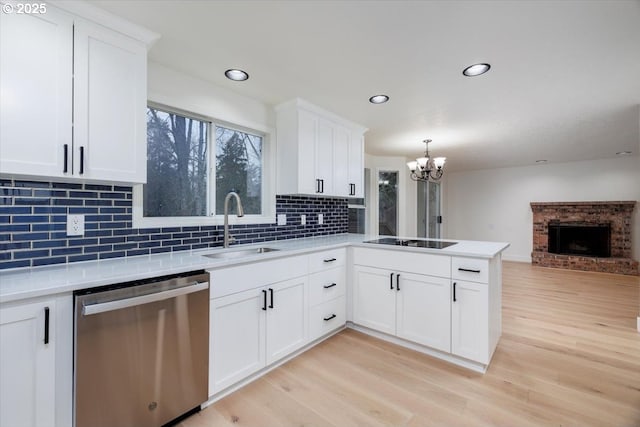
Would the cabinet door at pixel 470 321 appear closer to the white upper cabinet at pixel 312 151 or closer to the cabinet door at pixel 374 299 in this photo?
the cabinet door at pixel 374 299

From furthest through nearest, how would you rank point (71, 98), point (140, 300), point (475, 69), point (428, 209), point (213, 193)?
point (428, 209) → point (213, 193) → point (475, 69) → point (71, 98) → point (140, 300)

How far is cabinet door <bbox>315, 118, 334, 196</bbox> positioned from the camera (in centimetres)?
305

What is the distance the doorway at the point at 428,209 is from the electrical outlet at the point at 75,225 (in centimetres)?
614

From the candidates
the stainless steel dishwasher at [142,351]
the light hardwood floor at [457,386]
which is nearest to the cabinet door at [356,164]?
the light hardwood floor at [457,386]

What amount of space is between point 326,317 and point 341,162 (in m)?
1.72

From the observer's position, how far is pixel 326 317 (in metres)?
2.67

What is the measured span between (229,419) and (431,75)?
2.81m

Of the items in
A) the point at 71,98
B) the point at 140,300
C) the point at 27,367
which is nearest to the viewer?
the point at 27,367

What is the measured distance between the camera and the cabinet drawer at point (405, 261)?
2.35 metres

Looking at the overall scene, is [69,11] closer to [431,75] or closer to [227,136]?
[227,136]

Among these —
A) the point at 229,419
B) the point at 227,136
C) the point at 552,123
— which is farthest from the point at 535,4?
the point at 229,419

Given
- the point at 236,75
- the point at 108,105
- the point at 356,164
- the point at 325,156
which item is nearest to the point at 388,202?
the point at 356,164

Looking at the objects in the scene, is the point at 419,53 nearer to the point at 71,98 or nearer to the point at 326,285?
the point at 326,285

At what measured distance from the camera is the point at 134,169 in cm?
178
